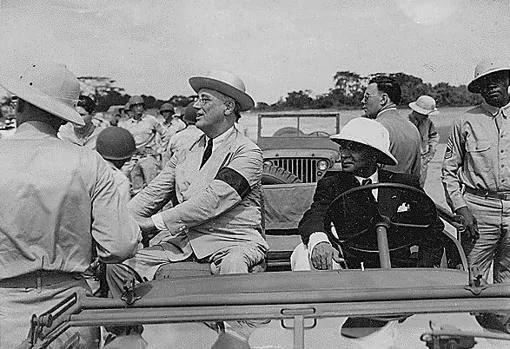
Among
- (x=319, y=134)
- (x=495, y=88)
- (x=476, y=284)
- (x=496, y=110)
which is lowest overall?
(x=319, y=134)

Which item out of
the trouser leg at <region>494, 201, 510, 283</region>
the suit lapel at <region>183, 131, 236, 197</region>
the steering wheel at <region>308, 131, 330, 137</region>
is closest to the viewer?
the suit lapel at <region>183, 131, 236, 197</region>

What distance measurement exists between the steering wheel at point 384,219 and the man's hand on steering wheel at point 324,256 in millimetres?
47

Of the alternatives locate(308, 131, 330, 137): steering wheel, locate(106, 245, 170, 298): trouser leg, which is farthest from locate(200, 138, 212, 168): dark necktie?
locate(308, 131, 330, 137): steering wheel

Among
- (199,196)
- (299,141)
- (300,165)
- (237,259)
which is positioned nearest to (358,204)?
(237,259)

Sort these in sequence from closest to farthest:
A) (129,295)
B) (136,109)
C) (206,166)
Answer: (129,295) < (206,166) < (136,109)

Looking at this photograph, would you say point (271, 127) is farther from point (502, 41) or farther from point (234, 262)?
point (502, 41)

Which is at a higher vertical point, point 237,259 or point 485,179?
point 485,179

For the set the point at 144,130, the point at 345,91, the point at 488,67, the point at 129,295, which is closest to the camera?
the point at 129,295

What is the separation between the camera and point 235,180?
320cm

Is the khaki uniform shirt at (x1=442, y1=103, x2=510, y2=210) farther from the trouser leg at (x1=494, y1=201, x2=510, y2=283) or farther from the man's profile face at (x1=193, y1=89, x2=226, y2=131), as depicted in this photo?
the man's profile face at (x1=193, y1=89, x2=226, y2=131)

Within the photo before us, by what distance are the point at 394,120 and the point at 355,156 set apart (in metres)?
1.70

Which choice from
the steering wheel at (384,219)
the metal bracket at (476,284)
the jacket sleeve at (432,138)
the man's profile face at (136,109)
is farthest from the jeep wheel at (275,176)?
the metal bracket at (476,284)

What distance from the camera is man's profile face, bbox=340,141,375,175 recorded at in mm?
2904

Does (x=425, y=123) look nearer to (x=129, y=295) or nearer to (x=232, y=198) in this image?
(x=232, y=198)
